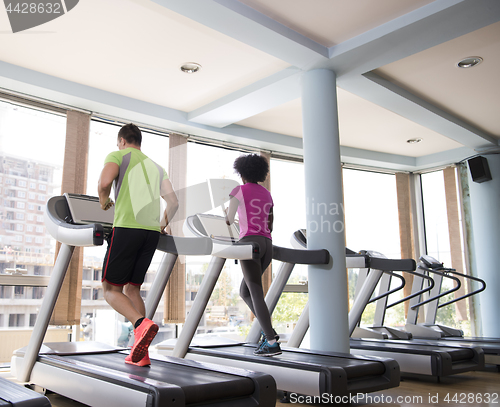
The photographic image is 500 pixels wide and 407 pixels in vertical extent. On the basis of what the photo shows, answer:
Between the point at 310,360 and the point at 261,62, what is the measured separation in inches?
107

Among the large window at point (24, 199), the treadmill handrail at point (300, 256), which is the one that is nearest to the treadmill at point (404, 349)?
the treadmill handrail at point (300, 256)

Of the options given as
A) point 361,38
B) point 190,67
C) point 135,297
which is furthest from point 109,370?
point 361,38

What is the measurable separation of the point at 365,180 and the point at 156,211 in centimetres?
541

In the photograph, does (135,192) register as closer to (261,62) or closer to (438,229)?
(261,62)

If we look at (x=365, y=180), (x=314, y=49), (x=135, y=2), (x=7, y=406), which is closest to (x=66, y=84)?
(x=135, y=2)

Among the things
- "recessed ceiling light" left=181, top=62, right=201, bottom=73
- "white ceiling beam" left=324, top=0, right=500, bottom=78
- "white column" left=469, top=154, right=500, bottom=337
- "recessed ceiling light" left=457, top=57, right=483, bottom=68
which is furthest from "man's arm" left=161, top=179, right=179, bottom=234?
"white column" left=469, top=154, right=500, bottom=337

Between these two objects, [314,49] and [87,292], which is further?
[87,292]

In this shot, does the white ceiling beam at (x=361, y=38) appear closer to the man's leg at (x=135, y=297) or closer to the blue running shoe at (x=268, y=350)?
the man's leg at (x=135, y=297)

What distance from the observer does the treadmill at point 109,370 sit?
2.00 meters

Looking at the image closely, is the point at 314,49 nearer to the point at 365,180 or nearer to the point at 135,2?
the point at 135,2

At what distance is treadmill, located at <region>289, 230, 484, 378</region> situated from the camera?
3.43m

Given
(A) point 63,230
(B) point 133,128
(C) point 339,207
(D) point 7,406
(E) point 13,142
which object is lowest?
(D) point 7,406

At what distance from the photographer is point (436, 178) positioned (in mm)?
7477

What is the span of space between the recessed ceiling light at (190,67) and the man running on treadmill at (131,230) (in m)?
1.85
